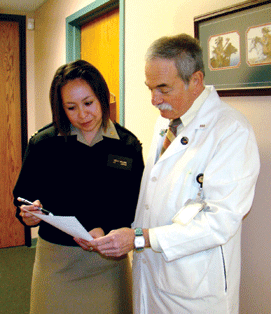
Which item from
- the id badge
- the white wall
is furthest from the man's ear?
the id badge

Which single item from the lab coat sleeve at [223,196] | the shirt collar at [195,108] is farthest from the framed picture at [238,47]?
the lab coat sleeve at [223,196]

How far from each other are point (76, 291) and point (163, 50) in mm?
1097

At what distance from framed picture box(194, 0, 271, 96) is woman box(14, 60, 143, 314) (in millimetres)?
523

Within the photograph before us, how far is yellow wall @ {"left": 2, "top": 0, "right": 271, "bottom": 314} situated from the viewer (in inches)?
55.6

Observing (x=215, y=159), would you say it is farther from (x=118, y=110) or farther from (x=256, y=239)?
(x=118, y=110)

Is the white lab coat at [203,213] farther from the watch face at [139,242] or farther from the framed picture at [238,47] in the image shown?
the framed picture at [238,47]

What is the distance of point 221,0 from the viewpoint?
5.13ft

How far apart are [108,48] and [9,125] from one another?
2.03m

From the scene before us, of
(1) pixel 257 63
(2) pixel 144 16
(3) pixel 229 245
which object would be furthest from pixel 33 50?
(3) pixel 229 245

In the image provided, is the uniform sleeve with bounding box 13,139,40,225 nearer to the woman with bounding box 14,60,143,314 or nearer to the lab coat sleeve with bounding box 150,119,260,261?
the woman with bounding box 14,60,143,314

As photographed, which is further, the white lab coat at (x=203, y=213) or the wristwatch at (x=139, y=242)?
the wristwatch at (x=139, y=242)

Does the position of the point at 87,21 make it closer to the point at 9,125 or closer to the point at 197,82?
the point at 9,125

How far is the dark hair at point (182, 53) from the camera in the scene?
1.26 meters

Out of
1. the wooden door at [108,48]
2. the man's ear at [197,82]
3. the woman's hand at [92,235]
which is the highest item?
the wooden door at [108,48]
